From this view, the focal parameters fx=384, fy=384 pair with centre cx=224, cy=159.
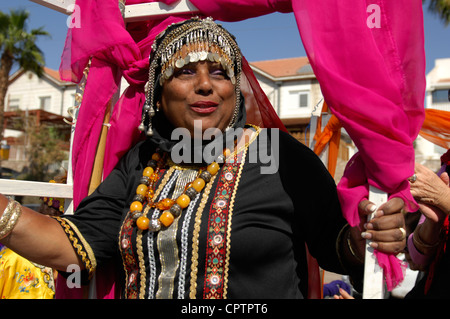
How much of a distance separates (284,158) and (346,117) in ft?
1.53

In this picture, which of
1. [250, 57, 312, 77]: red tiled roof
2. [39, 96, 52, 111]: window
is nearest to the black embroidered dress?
[250, 57, 312, 77]: red tiled roof

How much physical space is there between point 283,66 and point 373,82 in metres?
22.4

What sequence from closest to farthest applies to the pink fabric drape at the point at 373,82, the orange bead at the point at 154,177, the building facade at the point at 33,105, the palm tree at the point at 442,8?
the pink fabric drape at the point at 373,82, the orange bead at the point at 154,177, the palm tree at the point at 442,8, the building facade at the point at 33,105

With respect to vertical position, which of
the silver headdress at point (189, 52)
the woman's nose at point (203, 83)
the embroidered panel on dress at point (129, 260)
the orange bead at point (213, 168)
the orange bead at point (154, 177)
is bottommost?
the embroidered panel on dress at point (129, 260)

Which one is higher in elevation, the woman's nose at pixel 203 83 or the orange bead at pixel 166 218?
the woman's nose at pixel 203 83

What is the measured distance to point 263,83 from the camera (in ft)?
66.2

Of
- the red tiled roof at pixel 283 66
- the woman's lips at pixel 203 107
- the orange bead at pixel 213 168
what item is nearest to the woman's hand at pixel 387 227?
the orange bead at pixel 213 168

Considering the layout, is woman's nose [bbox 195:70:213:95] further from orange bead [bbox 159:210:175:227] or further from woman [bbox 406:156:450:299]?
woman [bbox 406:156:450:299]

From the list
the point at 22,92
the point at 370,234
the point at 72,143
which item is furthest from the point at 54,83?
the point at 370,234

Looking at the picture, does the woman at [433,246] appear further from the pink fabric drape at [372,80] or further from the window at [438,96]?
the window at [438,96]

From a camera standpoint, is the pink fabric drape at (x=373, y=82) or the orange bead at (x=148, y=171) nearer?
the pink fabric drape at (x=373, y=82)

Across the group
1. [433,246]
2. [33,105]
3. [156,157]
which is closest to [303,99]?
[33,105]

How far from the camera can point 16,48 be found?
15.4 meters

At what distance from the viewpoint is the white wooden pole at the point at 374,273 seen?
4.16 feet
